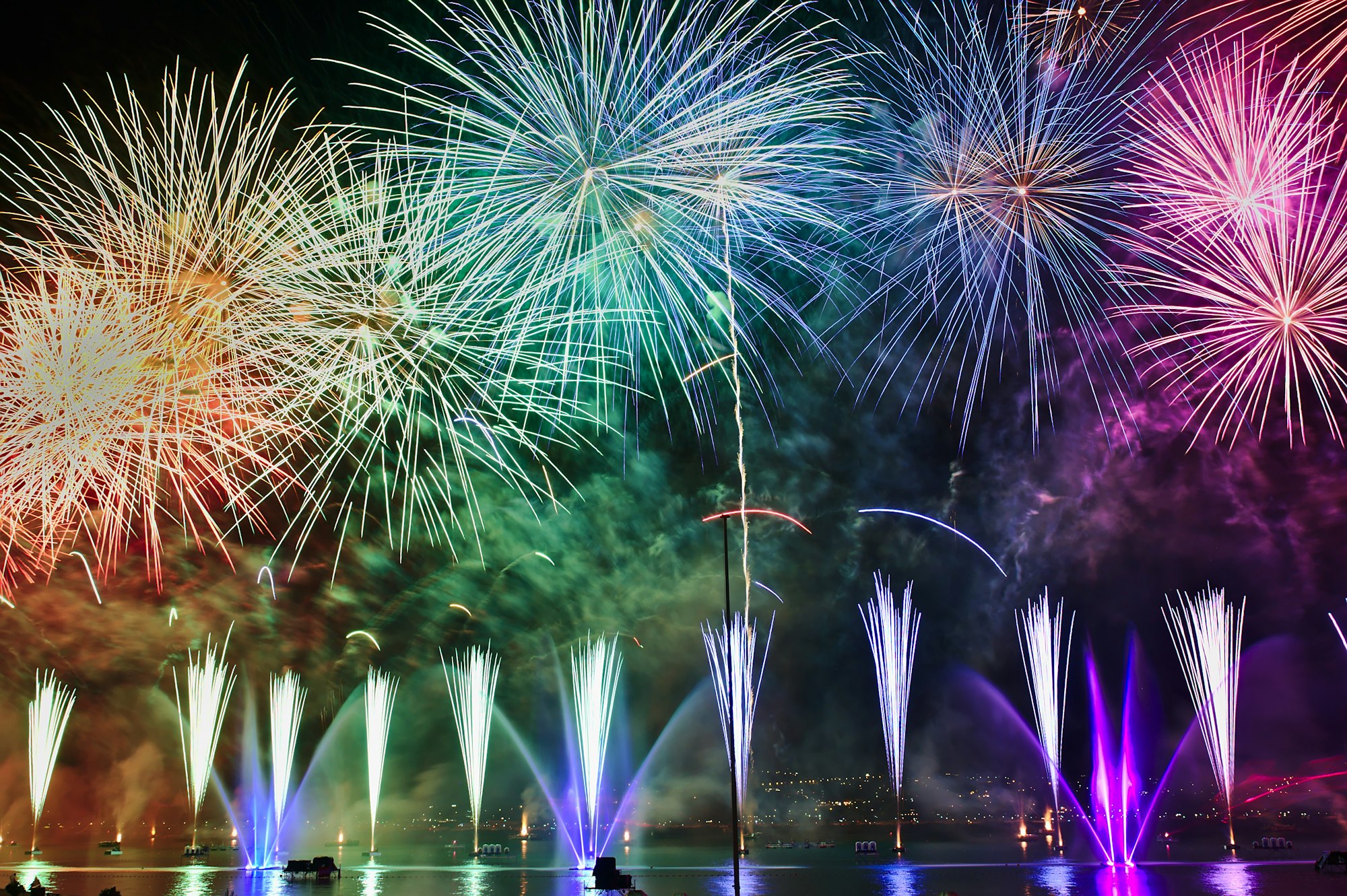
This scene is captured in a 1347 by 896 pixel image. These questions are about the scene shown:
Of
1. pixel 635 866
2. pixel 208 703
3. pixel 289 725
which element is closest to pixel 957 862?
pixel 635 866

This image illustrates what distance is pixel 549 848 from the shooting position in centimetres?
13075

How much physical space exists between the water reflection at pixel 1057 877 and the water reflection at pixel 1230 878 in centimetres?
713

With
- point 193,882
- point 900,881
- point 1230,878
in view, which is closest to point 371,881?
point 193,882

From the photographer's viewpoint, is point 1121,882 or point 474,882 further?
point 474,882

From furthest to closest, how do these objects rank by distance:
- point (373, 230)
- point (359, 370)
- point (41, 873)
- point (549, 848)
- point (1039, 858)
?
point (549, 848) < point (1039, 858) < point (41, 873) < point (359, 370) < point (373, 230)

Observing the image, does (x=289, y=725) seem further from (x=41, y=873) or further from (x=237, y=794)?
(x=237, y=794)

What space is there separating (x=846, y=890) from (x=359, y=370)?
42.0 meters

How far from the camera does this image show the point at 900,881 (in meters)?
61.8

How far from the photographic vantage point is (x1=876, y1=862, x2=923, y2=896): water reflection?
51.3m

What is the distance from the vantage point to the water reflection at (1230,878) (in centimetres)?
4872

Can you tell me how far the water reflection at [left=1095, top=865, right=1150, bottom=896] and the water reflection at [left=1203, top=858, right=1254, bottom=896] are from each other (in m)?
3.42

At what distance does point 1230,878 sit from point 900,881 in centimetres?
1956

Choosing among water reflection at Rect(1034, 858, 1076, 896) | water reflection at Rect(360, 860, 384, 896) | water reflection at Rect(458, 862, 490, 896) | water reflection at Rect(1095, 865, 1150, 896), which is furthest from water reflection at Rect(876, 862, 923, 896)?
water reflection at Rect(360, 860, 384, 896)

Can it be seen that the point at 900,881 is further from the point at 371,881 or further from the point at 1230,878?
the point at 371,881
